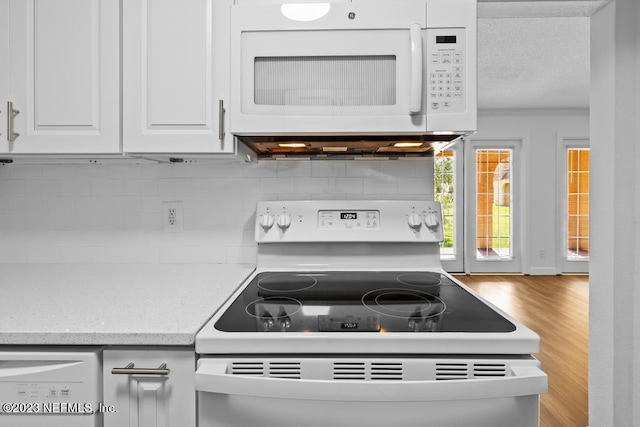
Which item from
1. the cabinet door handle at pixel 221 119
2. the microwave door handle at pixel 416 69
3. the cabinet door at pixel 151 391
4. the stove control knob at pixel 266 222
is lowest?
the cabinet door at pixel 151 391

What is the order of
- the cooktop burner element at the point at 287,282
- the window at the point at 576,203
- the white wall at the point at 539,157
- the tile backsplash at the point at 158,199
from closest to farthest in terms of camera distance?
the cooktop burner element at the point at 287,282
the tile backsplash at the point at 158,199
the white wall at the point at 539,157
the window at the point at 576,203

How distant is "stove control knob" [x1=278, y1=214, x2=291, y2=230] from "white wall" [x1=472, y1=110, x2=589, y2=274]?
4.84m

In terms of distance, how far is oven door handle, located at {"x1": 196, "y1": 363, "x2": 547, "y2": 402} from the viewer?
794 millimetres

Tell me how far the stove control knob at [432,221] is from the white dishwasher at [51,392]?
1165 millimetres

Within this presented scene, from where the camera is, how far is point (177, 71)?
49.2 inches

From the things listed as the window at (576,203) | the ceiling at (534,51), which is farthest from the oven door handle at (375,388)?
the window at (576,203)

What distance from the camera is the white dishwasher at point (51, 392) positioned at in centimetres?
85

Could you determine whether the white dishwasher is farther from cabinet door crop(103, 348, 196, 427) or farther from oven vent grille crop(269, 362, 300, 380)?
oven vent grille crop(269, 362, 300, 380)

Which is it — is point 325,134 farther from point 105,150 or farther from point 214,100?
point 105,150

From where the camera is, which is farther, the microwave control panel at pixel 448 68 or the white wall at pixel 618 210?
the white wall at pixel 618 210

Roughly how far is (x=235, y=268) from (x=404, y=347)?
89 centimetres

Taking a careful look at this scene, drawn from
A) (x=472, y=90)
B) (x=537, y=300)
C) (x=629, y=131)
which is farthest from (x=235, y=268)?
(x=537, y=300)

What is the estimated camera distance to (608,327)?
5.08ft

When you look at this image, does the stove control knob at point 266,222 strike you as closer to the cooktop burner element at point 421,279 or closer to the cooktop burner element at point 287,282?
the cooktop burner element at point 287,282
